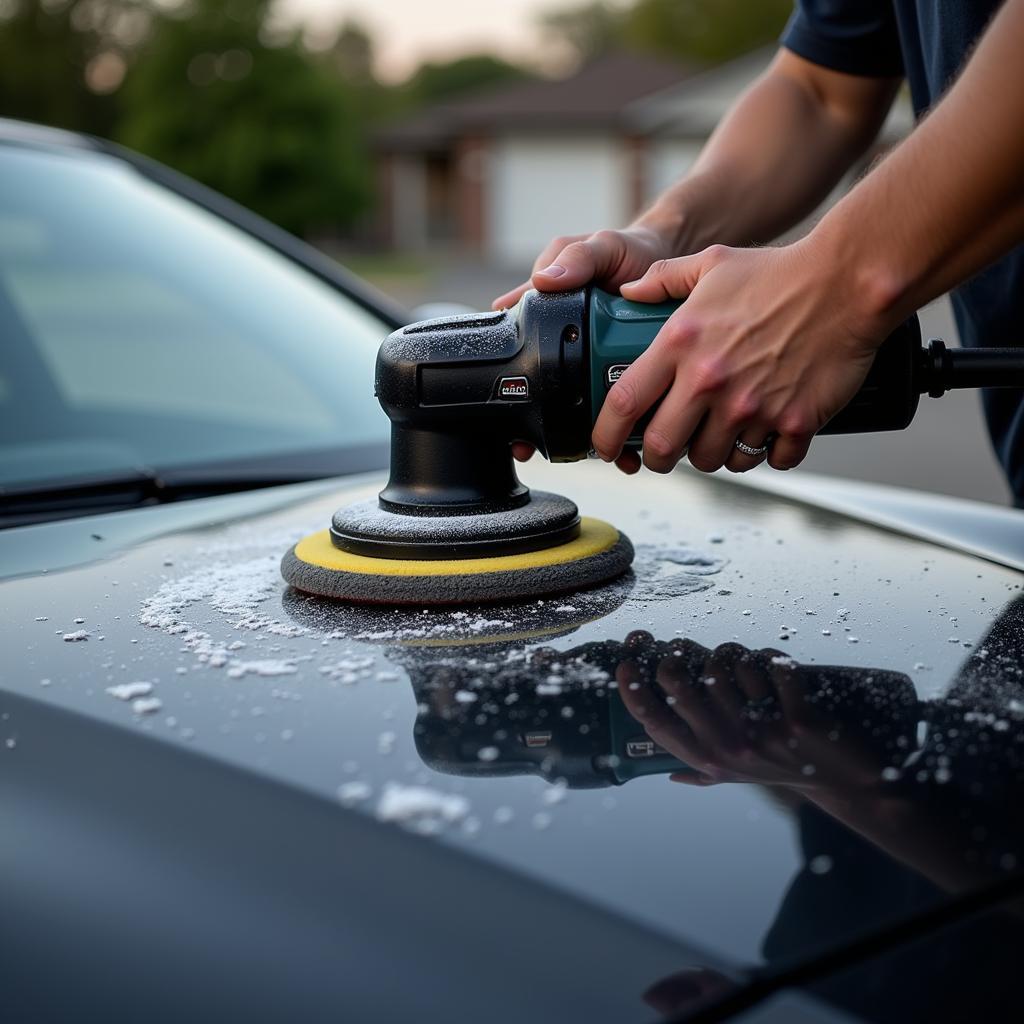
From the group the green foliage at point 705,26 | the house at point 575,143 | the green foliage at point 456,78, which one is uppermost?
the green foliage at point 705,26

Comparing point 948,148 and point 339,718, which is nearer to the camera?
point 339,718

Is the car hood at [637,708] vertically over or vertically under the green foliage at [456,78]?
under

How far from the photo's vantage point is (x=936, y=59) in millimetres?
1786

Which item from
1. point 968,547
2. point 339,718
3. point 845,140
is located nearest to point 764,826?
point 339,718

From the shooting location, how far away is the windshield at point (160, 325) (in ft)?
7.26

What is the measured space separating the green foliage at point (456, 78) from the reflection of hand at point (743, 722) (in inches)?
2714

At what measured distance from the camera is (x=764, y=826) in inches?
34.3


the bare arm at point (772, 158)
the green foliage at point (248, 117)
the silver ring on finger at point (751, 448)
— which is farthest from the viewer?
the green foliage at point (248, 117)

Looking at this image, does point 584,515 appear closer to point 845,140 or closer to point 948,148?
point 948,148

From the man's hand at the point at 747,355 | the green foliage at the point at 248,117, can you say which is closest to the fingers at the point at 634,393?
the man's hand at the point at 747,355

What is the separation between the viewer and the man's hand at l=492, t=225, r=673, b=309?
4.54ft

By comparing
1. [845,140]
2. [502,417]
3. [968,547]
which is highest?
[845,140]

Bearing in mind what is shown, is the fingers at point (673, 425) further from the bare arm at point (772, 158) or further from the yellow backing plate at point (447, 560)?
the bare arm at point (772, 158)

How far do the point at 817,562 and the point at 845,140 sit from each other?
979mm
